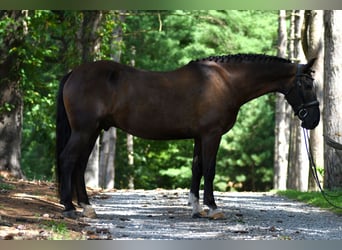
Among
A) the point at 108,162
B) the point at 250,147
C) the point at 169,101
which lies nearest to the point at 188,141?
the point at 250,147

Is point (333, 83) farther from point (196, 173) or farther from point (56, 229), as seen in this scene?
point (56, 229)

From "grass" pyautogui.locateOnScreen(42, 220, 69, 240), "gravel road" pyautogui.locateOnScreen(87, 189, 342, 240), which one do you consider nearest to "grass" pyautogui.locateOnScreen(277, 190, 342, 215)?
"gravel road" pyautogui.locateOnScreen(87, 189, 342, 240)

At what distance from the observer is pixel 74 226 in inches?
336

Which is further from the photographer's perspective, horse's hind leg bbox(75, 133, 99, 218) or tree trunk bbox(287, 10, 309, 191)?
tree trunk bbox(287, 10, 309, 191)

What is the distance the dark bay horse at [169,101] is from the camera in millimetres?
9664

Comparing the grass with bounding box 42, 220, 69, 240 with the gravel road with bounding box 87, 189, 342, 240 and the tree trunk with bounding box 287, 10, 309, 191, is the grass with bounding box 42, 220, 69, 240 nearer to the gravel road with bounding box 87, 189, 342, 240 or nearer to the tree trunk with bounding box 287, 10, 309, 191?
the gravel road with bounding box 87, 189, 342, 240

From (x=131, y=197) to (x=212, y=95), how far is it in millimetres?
4371

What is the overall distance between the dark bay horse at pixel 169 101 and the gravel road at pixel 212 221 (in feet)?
1.88

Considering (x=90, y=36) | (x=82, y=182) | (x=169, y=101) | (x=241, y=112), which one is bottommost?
(x=82, y=182)

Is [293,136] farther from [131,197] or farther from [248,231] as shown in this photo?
[248,231]

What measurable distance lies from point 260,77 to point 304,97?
2.22 feet

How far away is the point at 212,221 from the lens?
31.3 feet

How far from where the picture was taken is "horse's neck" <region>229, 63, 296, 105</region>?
10.1 meters

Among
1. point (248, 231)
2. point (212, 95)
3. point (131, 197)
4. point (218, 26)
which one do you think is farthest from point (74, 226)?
point (218, 26)
